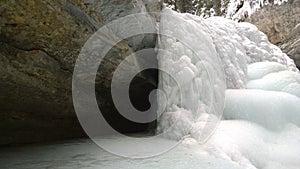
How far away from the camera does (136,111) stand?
267 cm

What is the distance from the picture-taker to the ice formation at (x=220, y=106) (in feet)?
5.98

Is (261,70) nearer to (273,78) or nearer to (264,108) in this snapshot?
(273,78)

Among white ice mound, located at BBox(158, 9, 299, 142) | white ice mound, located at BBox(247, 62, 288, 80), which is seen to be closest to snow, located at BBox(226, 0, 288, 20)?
white ice mound, located at BBox(247, 62, 288, 80)

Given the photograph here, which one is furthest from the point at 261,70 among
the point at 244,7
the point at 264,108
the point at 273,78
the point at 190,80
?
the point at 244,7

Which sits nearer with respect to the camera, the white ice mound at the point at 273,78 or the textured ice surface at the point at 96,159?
the textured ice surface at the point at 96,159

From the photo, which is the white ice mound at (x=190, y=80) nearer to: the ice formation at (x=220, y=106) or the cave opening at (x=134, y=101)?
the ice formation at (x=220, y=106)

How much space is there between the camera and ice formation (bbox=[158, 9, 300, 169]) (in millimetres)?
1824

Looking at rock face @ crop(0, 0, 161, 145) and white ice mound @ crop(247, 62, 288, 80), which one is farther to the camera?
white ice mound @ crop(247, 62, 288, 80)

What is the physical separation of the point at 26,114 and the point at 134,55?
950 mm

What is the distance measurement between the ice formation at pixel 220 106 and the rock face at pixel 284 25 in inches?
99.6

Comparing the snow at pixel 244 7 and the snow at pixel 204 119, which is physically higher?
the snow at pixel 244 7

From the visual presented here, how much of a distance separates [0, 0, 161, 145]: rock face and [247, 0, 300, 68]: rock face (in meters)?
3.65

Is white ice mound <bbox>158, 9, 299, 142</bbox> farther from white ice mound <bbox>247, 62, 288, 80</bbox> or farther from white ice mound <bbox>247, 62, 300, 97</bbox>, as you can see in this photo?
white ice mound <bbox>247, 62, 288, 80</bbox>

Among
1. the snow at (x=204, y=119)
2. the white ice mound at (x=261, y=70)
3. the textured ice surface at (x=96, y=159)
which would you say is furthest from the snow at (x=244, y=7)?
the textured ice surface at (x=96, y=159)
